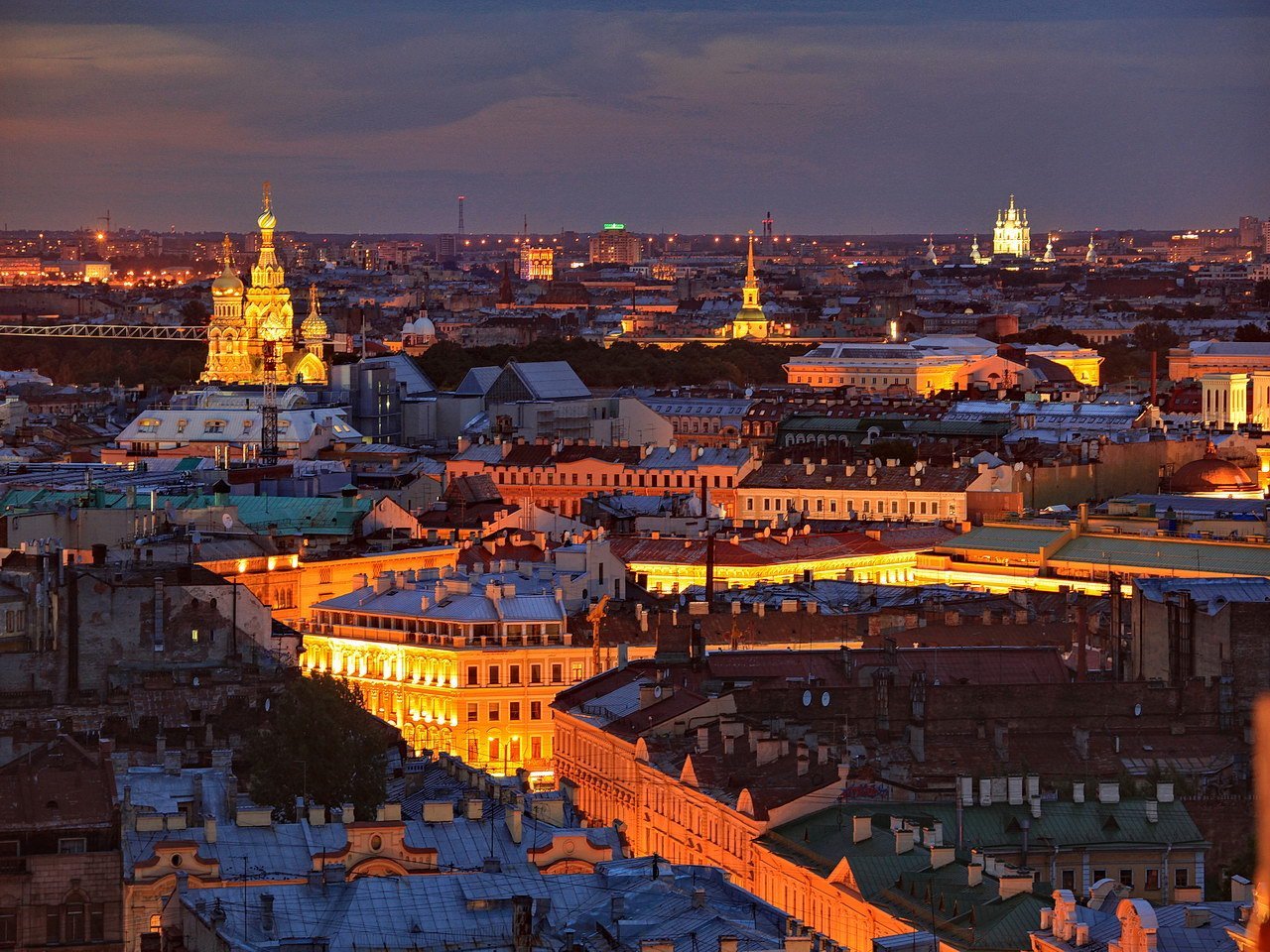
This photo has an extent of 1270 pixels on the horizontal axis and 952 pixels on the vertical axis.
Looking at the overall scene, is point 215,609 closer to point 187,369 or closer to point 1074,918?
point 1074,918

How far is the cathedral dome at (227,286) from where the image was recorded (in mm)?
90688

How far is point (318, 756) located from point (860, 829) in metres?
4.55

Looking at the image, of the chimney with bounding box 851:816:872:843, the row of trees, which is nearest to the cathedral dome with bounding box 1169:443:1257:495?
the chimney with bounding box 851:816:872:843

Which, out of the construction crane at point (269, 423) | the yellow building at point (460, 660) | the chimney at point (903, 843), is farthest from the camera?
the construction crane at point (269, 423)

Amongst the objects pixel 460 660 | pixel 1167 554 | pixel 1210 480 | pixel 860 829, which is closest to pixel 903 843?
pixel 860 829

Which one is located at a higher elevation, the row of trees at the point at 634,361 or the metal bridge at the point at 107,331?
the metal bridge at the point at 107,331

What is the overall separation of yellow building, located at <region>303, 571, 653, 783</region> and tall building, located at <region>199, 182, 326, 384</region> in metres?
40.0

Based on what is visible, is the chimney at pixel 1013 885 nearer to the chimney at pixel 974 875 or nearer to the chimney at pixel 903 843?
the chimney at pixel 974 875

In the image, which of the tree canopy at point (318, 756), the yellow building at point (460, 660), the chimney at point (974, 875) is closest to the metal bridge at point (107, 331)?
the yellow building at point (460, 660)

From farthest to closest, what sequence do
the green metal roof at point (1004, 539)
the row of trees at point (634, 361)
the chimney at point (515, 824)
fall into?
the row of trees at point (634, 361) → the green metal roof at point (1004, 539) → the chimney at point (515, 824)

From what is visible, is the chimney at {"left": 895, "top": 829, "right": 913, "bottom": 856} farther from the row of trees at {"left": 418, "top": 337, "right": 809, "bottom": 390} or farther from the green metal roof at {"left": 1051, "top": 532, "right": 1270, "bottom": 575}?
the row of trees at {"left": 418, "top": 337, "right": 809, "bottom": 390}

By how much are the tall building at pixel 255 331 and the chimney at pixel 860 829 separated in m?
56.6

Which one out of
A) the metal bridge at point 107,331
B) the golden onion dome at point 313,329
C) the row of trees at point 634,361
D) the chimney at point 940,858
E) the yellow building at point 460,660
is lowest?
the yellow building at point 460,660

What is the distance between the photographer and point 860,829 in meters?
25.1
